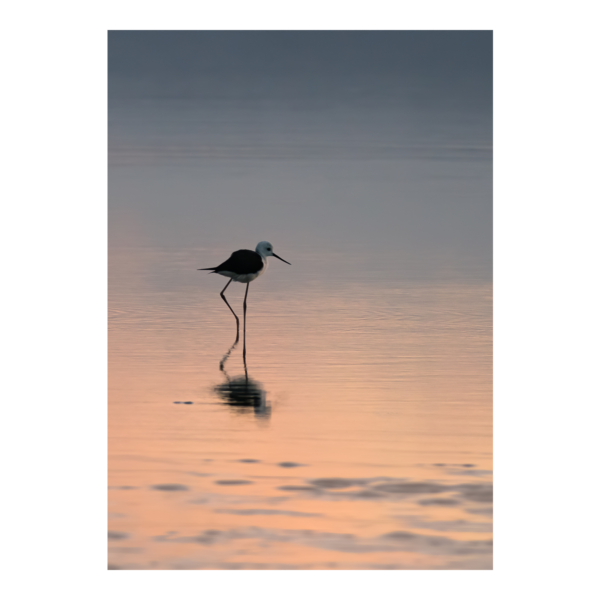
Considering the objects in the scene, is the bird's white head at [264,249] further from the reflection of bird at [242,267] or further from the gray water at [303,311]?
the reflection of bird at [242,267]

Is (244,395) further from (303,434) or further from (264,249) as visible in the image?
(264,249)

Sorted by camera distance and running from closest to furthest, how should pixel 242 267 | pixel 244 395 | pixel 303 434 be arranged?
1. pixel 303 434
2. pixel 244 395
3. pixel 242 267

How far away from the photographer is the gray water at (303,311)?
4840mm

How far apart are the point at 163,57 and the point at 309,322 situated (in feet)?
17.9

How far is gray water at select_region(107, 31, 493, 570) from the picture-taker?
4.84 metres

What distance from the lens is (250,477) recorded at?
505 centimetres

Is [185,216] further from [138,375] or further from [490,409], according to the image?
[490,409]

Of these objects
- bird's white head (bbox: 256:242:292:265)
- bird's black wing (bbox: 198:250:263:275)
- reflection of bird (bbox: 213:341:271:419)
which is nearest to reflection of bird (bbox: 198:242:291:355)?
bird's black wing (bbox: 198:250:263:275)

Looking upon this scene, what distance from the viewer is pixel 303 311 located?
25.7 ft

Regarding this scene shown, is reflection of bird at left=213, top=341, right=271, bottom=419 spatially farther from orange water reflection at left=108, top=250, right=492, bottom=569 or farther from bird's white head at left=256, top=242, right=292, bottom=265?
bird's white head at left=256, top=242, right=292, bottom=265

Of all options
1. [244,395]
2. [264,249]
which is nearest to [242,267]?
[264,249]

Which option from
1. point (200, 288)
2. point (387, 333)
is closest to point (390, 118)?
point (200, 288)

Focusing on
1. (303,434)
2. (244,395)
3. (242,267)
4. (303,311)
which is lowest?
(303,434)

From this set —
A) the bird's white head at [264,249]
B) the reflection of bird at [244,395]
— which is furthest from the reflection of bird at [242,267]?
the reflection of bird at [244,395]
